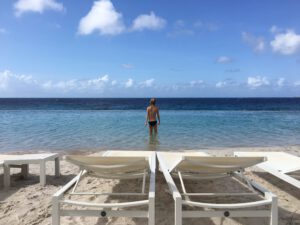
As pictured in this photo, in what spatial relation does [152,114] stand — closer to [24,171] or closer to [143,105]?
[24,171]

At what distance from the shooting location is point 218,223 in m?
3.36

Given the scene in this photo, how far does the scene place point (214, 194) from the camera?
3137 millimetres

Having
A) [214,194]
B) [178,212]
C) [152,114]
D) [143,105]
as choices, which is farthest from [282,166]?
[143,105]

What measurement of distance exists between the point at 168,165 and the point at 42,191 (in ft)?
6.89

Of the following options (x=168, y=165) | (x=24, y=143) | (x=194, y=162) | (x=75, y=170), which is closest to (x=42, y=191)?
(x=75, y=170)

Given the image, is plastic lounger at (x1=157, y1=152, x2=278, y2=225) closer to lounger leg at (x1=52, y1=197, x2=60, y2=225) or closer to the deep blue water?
A: lounger leg at (x1=52, y1=197, x2=60, y2=225)

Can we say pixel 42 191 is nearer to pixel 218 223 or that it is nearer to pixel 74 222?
pixel 74 222

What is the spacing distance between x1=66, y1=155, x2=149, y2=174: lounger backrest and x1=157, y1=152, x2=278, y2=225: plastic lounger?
1.43 feet

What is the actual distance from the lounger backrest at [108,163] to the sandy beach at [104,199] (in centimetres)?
60

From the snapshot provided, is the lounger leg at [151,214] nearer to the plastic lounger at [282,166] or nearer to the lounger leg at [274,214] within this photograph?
the lounger leg at [274,214]

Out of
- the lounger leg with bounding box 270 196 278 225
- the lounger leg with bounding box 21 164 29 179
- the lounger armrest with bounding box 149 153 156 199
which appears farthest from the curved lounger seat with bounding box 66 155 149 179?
the lounger leg with bounding box 21 164 29 179

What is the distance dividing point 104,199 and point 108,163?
2.62ft

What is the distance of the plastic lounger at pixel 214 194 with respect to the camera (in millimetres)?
2801

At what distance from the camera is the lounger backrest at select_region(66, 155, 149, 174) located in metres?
3.38
